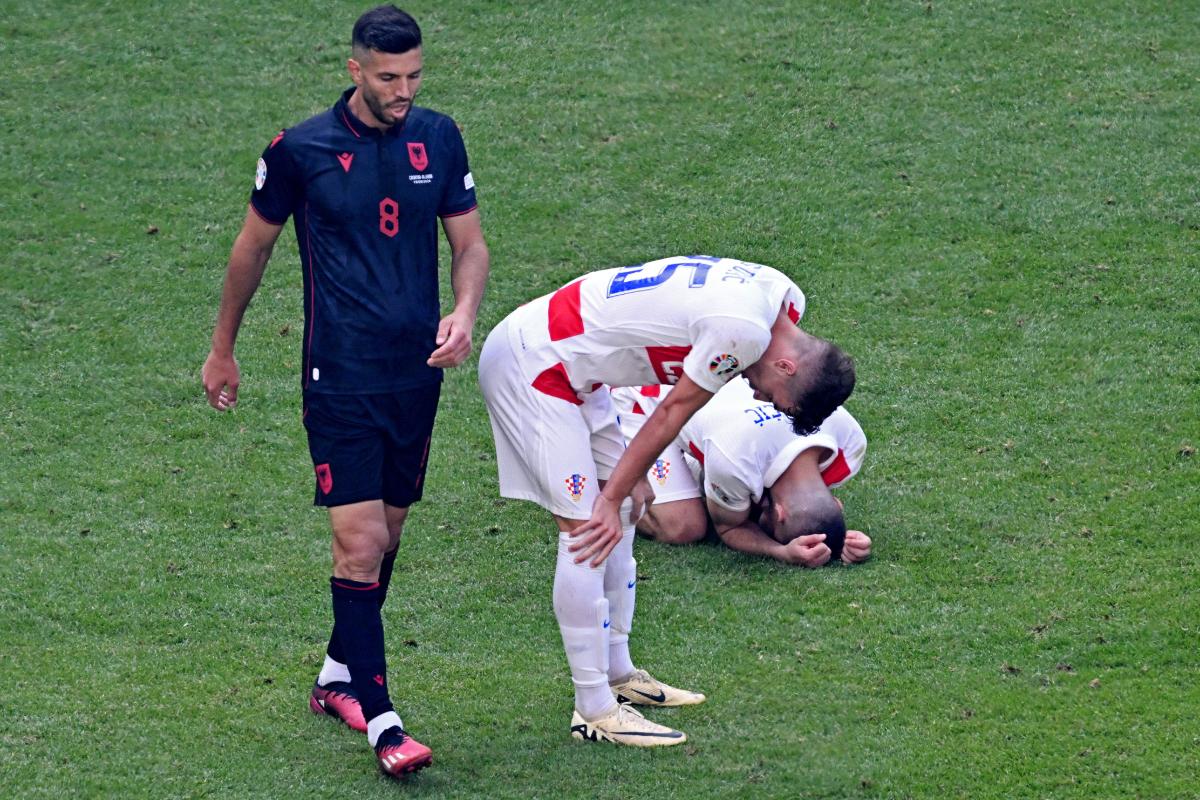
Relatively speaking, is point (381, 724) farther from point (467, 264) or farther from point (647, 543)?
point (647, 543)

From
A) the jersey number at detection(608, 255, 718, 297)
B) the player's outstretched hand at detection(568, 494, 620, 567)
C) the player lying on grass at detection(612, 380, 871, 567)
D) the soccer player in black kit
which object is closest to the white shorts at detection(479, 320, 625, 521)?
the player's outstretched hand at detection(568, 494, 620, 567)

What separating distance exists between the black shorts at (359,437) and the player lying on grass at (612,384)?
0.33m

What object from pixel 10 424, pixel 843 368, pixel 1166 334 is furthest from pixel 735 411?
pixel 10 424

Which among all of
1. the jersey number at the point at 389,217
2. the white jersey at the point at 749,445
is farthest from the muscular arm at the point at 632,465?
the white jersey at the point at 749,445

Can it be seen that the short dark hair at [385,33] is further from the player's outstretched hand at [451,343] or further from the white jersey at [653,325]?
the white jersey at [653,325]

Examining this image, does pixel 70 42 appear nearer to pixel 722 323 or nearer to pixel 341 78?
pixel 341 78

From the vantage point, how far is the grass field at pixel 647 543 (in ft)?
17.2

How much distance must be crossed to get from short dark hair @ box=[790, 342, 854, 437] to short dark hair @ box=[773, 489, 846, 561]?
1.67m

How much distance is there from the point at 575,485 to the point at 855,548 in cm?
198

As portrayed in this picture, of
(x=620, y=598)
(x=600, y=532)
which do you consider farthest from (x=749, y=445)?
(x=600, y=532)

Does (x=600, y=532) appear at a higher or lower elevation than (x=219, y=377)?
lower

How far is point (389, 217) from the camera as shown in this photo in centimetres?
495

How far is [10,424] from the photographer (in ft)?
26.3

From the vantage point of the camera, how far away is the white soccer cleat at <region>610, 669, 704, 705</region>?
216 inches
